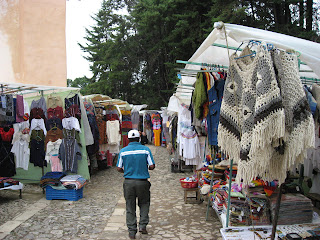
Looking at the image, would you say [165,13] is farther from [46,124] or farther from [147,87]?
[46,124]

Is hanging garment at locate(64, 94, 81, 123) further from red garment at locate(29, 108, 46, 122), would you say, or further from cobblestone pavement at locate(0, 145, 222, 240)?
cobblestone pavement at locate(0, 145, 222, 240)

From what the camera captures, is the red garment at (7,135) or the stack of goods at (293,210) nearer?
the stack of goods at (293,210)

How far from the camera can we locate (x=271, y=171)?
2787 millimetres

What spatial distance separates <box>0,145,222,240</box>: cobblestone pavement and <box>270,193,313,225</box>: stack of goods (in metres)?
1.15

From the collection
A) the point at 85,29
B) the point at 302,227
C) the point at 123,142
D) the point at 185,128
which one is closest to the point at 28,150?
the point at 185,128

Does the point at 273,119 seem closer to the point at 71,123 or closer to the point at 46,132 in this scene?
the point at 71,123

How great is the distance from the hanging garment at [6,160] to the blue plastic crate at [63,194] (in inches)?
70.5

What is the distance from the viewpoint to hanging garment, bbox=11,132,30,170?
26.0 feet

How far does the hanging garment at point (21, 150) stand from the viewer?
7.93 m

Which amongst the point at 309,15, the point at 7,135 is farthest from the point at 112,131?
the point at 309,15

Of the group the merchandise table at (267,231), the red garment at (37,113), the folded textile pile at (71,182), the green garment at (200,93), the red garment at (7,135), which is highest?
the green garment at (200,93)

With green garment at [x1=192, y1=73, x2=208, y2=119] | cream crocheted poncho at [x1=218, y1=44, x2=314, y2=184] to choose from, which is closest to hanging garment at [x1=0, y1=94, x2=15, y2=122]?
green garment at [x1=192, y1=73, x2=208, y2=119]

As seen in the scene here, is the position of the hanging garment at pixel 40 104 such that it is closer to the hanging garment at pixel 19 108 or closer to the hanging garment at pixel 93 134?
the hanging garment at pixel 19 108

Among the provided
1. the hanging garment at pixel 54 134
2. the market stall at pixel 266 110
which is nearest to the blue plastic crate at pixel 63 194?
the hanging garment at pixel 54 134
